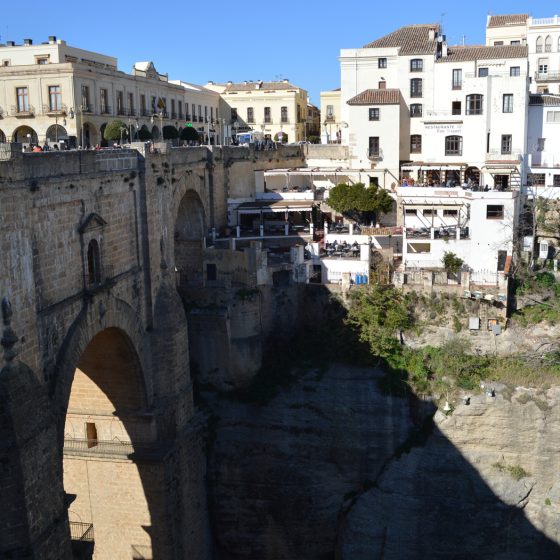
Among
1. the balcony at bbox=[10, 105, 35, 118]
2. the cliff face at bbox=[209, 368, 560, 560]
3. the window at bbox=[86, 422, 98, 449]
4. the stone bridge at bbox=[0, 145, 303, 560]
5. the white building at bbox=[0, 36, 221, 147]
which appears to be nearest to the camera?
the stone bridge at bbox=[0, 145, 303, 560]

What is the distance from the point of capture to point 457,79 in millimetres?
33344

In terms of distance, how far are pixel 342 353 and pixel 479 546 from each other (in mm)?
6490

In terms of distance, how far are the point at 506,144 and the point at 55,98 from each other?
18019mm

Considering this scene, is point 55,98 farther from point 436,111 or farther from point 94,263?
point 94,263

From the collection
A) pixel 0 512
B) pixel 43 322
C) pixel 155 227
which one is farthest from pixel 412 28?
pixel 0 512

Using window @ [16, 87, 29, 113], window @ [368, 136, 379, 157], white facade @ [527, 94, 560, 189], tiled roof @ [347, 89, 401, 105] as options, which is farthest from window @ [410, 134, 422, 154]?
window @ [16, 87, 29, 113]

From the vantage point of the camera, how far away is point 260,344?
78.6ft

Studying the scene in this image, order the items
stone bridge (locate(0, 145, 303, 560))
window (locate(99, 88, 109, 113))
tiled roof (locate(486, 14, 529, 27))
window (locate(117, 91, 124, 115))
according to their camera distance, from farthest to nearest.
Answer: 1. tiled roof (locate(486, 14, 529, 27))
2. window (locate(117, 91, 124, 115))
3. window (locate(99, 88, 109, 113))
4. stone bridge (locate(0, 145, 303, 560))

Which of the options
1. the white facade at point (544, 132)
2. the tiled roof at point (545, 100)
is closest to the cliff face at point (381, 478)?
the white facade at point (544, 132)

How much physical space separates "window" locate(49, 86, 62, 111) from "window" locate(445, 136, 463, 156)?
1561cm

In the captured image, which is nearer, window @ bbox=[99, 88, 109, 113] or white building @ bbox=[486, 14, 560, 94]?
window @ bbox=[99, 88, 109, 113]

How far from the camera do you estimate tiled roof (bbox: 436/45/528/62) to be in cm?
3291

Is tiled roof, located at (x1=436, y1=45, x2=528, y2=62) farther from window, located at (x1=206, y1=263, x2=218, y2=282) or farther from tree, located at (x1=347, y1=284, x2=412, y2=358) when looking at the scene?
window, located at (x1=206, y1=263, x2=218, y2=282)

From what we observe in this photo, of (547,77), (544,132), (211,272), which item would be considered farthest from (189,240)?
(547,77)
